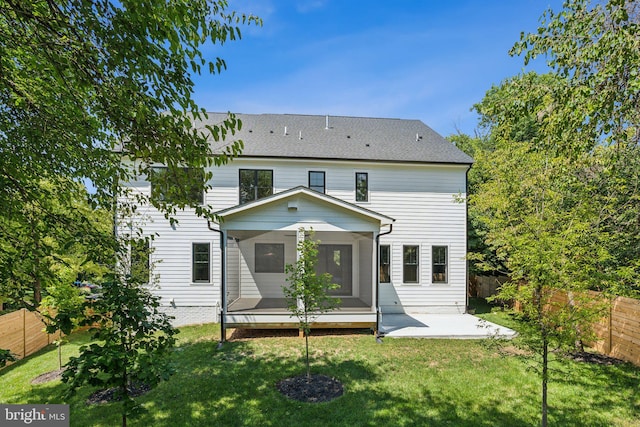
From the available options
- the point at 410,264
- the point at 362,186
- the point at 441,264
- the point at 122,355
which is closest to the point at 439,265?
the point at 441,264

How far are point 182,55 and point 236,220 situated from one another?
652cm

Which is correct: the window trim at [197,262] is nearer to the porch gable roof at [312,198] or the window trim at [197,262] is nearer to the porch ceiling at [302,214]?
the porch ceiling at [302,214]

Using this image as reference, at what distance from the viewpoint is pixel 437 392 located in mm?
5953

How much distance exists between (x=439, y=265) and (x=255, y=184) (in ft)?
28.1

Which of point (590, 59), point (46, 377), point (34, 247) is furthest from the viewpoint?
point (46, 377)

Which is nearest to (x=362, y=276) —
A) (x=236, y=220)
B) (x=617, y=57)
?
(x=236, y=220)

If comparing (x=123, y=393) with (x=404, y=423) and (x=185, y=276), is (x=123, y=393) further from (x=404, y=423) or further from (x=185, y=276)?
(x=185, y=276)

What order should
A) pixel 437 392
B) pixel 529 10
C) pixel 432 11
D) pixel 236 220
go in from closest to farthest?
pixel 437 392 < pixel 529 10 < pixel 432 11 < pixel 236 220

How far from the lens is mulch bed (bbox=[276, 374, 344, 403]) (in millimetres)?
5770

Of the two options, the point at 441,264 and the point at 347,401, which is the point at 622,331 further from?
the point at 347,401

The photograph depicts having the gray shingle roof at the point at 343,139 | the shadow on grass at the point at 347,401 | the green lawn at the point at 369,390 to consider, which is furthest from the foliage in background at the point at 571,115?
the gray shingle roof at the point at 343,139

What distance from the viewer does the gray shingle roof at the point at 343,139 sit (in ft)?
42.2

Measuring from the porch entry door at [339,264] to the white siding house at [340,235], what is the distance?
4cm

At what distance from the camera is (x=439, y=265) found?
13000 mm
